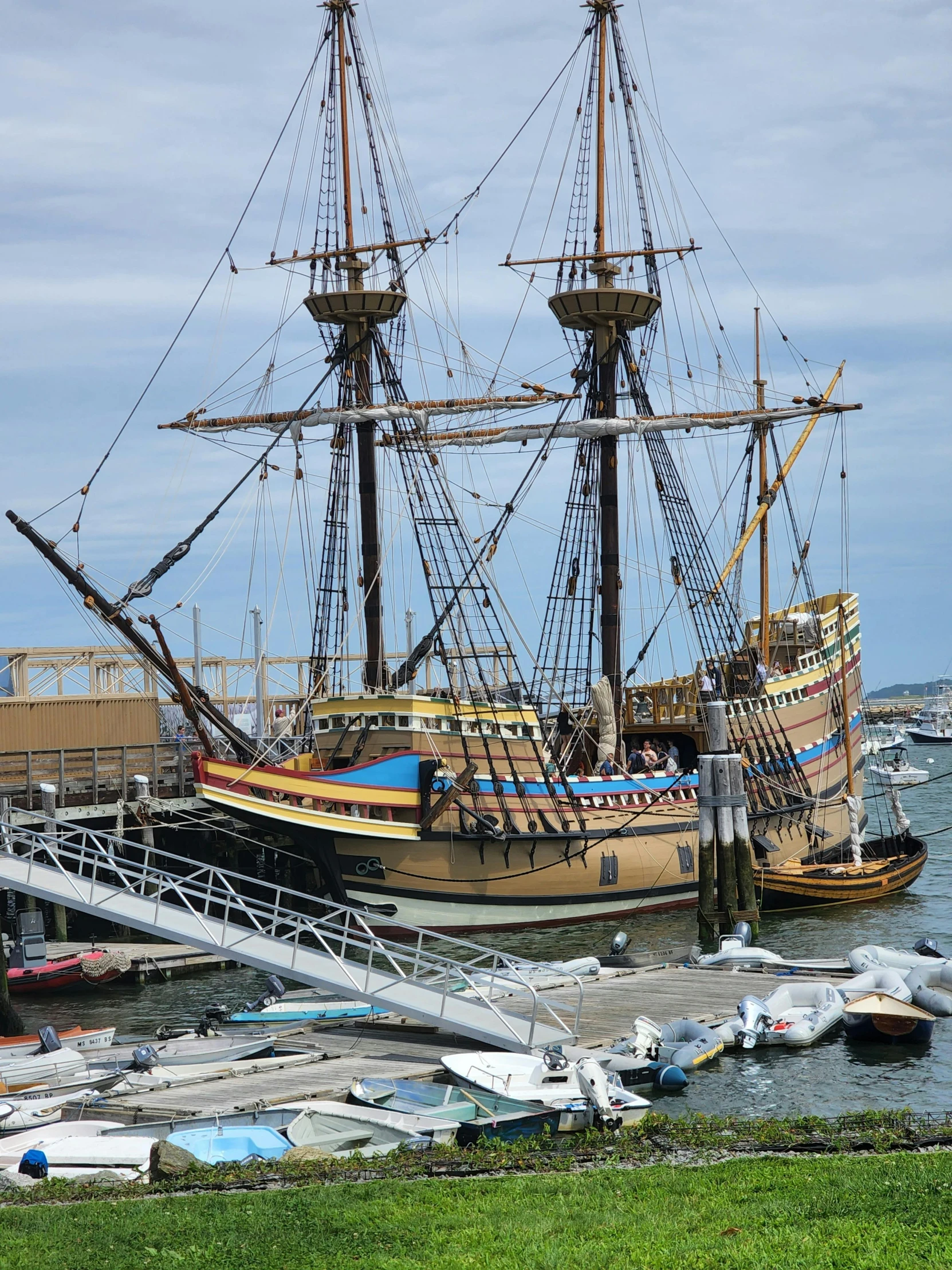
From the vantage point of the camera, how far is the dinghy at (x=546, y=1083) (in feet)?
50.9

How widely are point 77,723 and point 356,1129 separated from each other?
2660 cm

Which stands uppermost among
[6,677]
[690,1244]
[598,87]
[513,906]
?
[598,87]

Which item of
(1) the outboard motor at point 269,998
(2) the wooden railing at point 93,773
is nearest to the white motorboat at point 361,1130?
(1) the outboard motor at point 269,998

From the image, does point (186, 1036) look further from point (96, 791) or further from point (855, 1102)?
point (96, 791)

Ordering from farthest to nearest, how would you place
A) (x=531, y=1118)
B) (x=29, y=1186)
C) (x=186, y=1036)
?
1. (x=186, y=1036)
2. (x=531, y=1118)
3. (x=29, y=1186)

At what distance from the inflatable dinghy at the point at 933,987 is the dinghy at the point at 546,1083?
6.36 m

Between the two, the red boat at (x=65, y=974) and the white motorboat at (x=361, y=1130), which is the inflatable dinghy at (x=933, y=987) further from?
the red boat at (x=65, y=974)

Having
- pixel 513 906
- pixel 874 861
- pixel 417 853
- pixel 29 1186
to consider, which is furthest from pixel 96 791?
pixel 29 1186

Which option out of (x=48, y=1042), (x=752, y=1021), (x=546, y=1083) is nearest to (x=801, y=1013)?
(x=752, y=1021)

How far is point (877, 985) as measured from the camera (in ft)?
72.1

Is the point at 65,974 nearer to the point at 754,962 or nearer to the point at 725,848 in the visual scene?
the point at 754,962

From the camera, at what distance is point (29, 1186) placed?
13.2m

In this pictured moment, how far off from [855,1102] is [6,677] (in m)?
31.0

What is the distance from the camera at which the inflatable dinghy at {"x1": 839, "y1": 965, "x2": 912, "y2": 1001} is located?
21.5 m
